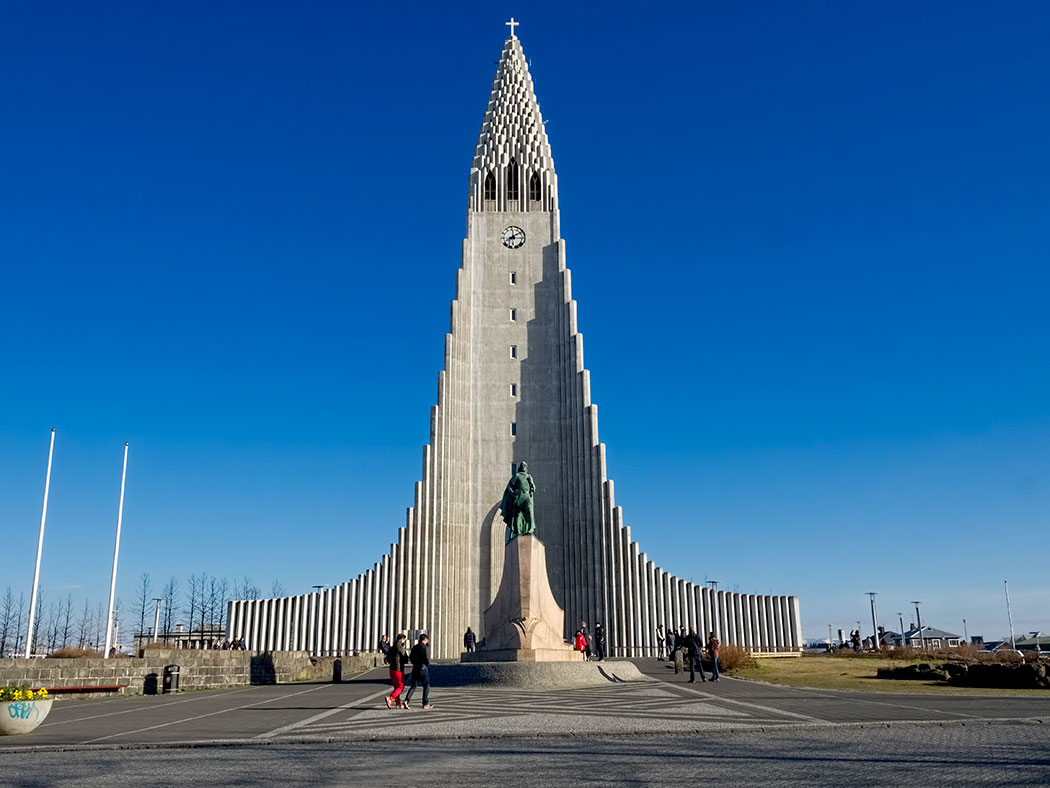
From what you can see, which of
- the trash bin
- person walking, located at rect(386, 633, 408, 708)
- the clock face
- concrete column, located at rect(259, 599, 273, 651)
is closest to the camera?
person walking, located at rect(386, 633, 408, 708)

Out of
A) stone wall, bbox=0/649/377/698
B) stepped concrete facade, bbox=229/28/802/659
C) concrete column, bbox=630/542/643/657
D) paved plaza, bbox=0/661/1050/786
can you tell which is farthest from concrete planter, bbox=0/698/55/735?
concrete column, bbox=630/542/643/657

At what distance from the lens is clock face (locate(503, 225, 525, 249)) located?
53281 mm

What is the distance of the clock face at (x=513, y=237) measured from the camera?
5328 centimetres

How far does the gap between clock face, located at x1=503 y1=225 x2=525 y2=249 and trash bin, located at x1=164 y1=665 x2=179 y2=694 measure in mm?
35344

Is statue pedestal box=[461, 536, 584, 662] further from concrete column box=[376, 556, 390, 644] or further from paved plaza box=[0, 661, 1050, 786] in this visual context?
concrete column box=[376, 556, 390, 644]

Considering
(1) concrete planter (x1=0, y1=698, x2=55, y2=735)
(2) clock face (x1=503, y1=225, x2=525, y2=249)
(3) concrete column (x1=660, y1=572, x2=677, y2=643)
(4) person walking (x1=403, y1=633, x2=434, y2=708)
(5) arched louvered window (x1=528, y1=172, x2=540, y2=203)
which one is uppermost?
(5) arched louvered window (x1=528, y1=172, x2=540, y2=203)

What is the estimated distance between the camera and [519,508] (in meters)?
25.1

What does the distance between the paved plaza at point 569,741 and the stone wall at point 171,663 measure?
350 cm

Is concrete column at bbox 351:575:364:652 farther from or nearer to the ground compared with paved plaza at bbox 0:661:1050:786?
farther from the ground

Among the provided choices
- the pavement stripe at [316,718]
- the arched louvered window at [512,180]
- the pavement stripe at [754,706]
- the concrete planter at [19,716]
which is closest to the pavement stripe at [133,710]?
the concrete planter at [19,716]

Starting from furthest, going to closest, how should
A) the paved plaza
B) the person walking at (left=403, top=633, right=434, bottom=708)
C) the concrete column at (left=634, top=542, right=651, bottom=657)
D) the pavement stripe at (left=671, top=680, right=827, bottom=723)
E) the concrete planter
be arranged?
the concrete column at (left=634, top=542, right=651, bottom=657), the person walking at (left=403, top=633, right=434, bottom=708), the pavement stripe at (left=671, top=680, right=827, bottom=723), the concrete planter, the paved plaza

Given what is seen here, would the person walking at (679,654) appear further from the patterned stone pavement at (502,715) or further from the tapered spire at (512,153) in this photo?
the tapered spire at (512,153)

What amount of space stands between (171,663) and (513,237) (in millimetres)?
35446

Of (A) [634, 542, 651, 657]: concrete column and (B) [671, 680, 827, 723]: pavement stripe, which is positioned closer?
(B) [671, 680, 827, 723]: pavement stripe
